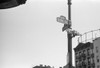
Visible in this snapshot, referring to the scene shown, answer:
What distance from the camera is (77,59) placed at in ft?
266

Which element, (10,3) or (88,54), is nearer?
(10,3)

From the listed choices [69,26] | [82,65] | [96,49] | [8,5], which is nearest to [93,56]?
[96,49]

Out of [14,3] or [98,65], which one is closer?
[14,3]

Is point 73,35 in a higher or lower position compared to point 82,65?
higher

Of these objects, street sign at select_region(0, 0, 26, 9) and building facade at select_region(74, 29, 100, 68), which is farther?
building facade at select_region(74, 29, 100, 68)

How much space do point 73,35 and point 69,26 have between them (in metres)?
0.42

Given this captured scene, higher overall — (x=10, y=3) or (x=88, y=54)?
(x=10, y=3)

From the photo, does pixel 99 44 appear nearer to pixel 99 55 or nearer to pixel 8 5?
pixel 99 55

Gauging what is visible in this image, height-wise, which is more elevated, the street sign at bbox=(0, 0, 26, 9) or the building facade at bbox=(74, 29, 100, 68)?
the street sign at bbox=(0, 0, 26, 9)

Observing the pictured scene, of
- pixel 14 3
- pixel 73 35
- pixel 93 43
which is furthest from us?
pixel 93 43

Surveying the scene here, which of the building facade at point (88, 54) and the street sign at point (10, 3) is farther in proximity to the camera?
the building facade at point (88, 54)

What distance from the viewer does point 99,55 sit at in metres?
68.1

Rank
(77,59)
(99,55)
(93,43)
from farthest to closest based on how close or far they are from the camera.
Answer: (77,59) < (93,43) < (99,55)

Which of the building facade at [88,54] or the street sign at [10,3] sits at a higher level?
the street sign at [10,3]
